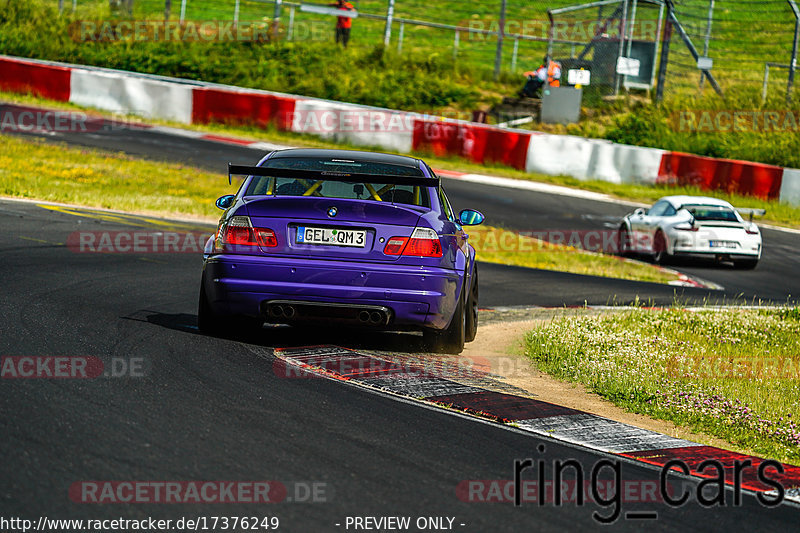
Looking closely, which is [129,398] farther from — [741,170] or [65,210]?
[741,170]

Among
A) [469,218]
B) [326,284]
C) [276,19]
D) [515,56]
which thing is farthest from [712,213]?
[276,19]

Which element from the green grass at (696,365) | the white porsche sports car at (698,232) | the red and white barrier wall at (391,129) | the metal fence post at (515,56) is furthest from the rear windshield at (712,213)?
the metal fence post at (515,56)

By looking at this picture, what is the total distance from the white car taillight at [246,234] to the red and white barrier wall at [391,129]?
1899 centimetres

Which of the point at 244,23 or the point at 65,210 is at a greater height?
the point at 244,23

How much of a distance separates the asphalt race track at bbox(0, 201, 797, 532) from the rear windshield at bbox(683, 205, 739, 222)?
1176 cm

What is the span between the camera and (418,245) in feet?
24.7

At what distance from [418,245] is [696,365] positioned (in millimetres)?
3035

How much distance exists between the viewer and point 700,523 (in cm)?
458

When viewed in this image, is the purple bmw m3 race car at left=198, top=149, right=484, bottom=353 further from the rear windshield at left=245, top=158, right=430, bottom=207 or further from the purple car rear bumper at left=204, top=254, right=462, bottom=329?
the rear windshield at left=245, top=158, right=430, bottom=207

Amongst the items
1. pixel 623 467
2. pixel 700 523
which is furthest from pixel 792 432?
pixel 700 523

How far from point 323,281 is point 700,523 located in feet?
11.3

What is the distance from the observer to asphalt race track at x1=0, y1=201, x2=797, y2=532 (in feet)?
14.3

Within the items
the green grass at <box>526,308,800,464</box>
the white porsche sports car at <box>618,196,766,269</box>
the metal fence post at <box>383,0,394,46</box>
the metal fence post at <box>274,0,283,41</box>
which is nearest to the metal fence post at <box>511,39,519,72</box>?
the metal fence post at <box>383,0,394,46</box>

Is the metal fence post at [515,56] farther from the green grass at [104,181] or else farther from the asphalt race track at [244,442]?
the asphalt race track at [244,442]
